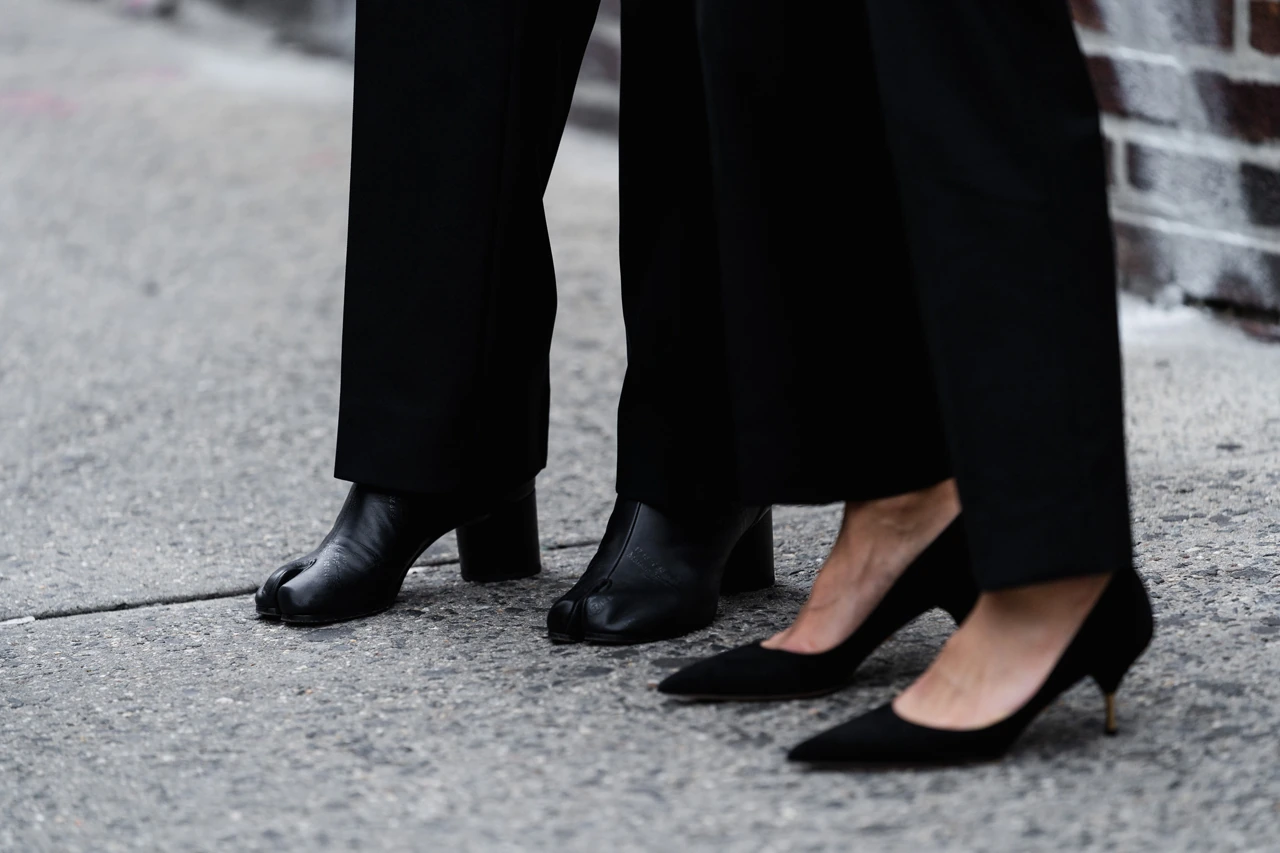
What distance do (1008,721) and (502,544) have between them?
2.46ft

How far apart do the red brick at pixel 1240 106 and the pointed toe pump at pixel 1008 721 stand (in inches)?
59.6

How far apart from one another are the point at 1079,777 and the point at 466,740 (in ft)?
1.62

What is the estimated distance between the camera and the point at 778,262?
134cm

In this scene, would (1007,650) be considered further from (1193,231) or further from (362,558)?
(1193,231)

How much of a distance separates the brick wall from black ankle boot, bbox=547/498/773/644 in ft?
4.44

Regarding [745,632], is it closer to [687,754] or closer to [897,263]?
[687,754]

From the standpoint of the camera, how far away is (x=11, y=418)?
8.58 ft

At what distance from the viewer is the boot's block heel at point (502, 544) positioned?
1801mm

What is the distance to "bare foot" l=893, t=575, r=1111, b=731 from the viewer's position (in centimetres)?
119

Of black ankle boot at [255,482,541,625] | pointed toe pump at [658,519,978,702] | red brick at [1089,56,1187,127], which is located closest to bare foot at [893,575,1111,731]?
pointed toe pump at [658,519,978,702]

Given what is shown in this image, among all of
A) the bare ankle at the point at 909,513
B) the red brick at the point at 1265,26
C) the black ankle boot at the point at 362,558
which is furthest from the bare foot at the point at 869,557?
the red brick at the point at 1265,26

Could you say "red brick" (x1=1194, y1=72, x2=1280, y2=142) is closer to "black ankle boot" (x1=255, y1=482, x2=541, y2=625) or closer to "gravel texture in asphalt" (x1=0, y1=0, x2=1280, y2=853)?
"gravel texture in asphalt" (x1=0, y1=0, x2=1280, y2=853)

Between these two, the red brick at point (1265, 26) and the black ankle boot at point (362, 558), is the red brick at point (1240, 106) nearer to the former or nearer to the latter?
the red brick at point (1265, 26)

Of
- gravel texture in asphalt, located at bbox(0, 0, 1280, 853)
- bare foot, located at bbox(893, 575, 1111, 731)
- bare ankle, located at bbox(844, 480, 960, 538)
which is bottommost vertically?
gravel texture in asphalt, located at bbox(0, 0, 1280, 853)
